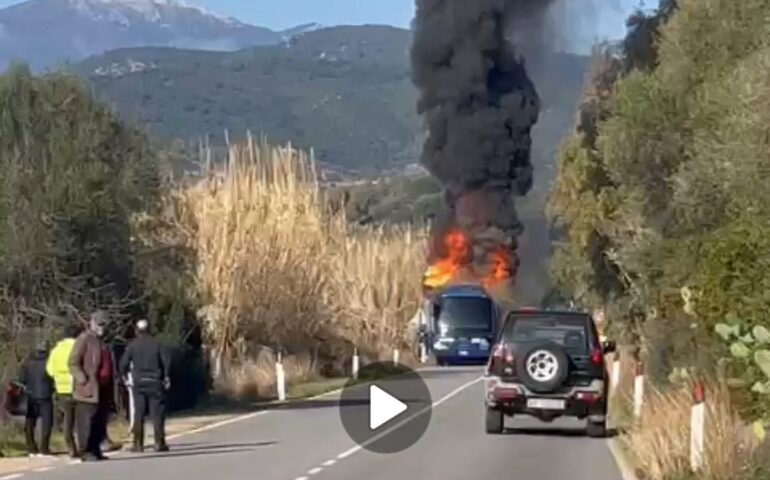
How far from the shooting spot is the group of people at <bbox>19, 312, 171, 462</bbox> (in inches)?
858

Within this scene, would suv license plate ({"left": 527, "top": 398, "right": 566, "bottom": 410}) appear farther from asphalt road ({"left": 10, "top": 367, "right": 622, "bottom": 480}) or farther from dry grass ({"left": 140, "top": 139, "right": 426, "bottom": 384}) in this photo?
Answer: dry grass ({"left": 140, "top": 139, "right": 426, "bottom": 384})

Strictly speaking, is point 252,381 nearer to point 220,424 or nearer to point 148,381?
point 220,424

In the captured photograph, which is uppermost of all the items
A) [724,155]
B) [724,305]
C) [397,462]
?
[724,155]

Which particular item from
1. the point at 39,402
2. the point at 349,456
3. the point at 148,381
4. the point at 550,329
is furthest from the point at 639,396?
the point at 39,402

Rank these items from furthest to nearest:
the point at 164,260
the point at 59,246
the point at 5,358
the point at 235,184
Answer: the point at 235,184 → the point at 164,260 → the point at 59,246 → the point at 5,358

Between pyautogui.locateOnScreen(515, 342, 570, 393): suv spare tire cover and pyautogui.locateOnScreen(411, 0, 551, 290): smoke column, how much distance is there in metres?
41.9

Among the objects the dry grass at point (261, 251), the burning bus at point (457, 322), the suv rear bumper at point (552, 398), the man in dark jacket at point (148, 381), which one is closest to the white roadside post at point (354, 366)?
the dry grass at point (261, 251)

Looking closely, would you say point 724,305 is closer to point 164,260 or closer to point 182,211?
point 164,260

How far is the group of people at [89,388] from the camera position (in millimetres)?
21797

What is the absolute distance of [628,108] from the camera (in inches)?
1144

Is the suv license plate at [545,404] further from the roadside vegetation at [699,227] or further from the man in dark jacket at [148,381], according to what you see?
the man in dark jacket at [148,381]

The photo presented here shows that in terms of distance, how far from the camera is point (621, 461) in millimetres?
22031

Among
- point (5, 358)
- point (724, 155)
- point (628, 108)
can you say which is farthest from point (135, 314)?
point (724, 155)

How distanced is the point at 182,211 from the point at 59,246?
9.81 meters
